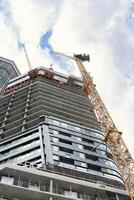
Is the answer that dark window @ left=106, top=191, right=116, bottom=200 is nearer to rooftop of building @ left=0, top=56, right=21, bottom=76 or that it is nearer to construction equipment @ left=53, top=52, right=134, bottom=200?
construction equipment @ left=53, top=52, right=134, bottom=200

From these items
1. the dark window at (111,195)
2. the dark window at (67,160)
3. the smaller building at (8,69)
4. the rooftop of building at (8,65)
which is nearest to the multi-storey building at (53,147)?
the dark window at (67,160)

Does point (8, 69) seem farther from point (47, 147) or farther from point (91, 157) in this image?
point (47, 147)

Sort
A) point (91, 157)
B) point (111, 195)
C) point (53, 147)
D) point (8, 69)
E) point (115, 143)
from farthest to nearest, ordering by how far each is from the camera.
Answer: point (8, 69)
point (91, 157)
point (53, 147)
point (115, 143)
point (111, 195)

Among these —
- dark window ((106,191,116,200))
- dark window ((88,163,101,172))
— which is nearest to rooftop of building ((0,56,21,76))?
dark window ((88,163,101,172))

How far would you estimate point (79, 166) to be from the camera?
58.2m

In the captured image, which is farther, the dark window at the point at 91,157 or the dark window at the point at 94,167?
the dark window at the point at 91,157

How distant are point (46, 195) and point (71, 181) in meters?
5.42

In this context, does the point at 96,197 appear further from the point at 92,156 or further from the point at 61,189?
the point at 92,156

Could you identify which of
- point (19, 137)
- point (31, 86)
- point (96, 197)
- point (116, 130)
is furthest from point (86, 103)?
point (96, 197)

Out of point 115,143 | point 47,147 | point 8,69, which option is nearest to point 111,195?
point 115,143

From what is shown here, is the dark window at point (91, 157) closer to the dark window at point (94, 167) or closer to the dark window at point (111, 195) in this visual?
the dark window at point (94, 167)

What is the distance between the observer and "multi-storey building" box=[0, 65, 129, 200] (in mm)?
43562

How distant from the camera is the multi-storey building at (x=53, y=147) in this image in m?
43.6

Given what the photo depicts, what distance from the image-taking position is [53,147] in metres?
59.6
